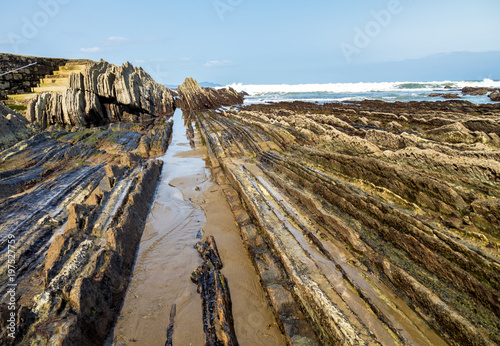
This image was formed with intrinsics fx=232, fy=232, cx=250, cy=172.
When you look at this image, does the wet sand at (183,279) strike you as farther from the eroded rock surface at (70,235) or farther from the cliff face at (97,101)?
the cliff face at (97,101)

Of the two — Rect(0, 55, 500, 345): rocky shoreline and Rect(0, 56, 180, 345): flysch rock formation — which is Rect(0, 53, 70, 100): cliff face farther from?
Rect(0, 55, 500, 345): rocky shoreline

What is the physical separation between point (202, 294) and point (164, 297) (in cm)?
65

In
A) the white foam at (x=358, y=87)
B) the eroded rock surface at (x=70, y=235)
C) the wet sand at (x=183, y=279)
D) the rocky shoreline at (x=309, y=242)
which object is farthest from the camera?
the white foam at (x=358, y=87)

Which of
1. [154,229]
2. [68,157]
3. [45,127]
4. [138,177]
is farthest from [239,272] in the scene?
[45,127]

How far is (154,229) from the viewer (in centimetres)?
592

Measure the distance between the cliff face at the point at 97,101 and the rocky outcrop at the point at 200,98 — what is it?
33.5ft

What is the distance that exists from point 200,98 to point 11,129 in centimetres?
2840

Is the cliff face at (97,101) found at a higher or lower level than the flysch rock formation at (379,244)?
higher

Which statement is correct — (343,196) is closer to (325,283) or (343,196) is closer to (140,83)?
(325,283)

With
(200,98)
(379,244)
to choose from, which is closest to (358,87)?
(200,98)

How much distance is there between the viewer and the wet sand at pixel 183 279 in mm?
3293

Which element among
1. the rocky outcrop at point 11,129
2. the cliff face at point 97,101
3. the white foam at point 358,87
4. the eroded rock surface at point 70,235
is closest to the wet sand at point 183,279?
the eroded rock surface at point 70,235

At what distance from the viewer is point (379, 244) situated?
15.3 ft

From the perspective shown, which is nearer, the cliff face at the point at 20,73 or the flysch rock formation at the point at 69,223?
the flysch rock formation at the point at 69,223
